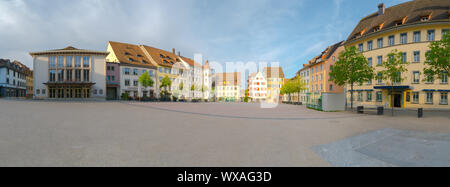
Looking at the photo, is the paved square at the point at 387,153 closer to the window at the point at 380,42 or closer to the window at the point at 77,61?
the window at the point at 380,42

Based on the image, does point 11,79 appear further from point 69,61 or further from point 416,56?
point 416,56

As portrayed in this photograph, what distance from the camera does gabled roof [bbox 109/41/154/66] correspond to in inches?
1873

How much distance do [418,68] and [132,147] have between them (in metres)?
39.7

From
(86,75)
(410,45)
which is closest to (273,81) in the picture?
(410,45)

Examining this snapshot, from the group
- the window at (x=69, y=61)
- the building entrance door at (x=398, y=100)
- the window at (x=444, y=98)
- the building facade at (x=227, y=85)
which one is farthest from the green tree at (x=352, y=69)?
the building facade at (x=227, y=85)

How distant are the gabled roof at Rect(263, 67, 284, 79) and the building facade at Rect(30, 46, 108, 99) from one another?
5887 cm

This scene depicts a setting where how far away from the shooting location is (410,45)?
2822cm

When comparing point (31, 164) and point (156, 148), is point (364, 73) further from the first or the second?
point (31, 164)

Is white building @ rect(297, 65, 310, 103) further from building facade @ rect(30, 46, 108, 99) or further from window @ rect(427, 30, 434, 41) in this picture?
building facade @ rect(30, 46, 108, 99)

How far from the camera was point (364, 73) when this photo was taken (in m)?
19.9

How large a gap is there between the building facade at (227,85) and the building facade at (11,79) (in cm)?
7306

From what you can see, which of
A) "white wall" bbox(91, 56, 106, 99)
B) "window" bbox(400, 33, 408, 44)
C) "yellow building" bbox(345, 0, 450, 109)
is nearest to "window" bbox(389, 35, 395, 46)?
"yellow building" bbox(345, 0, 450, 109)

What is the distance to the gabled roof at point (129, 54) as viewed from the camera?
1873 inches
